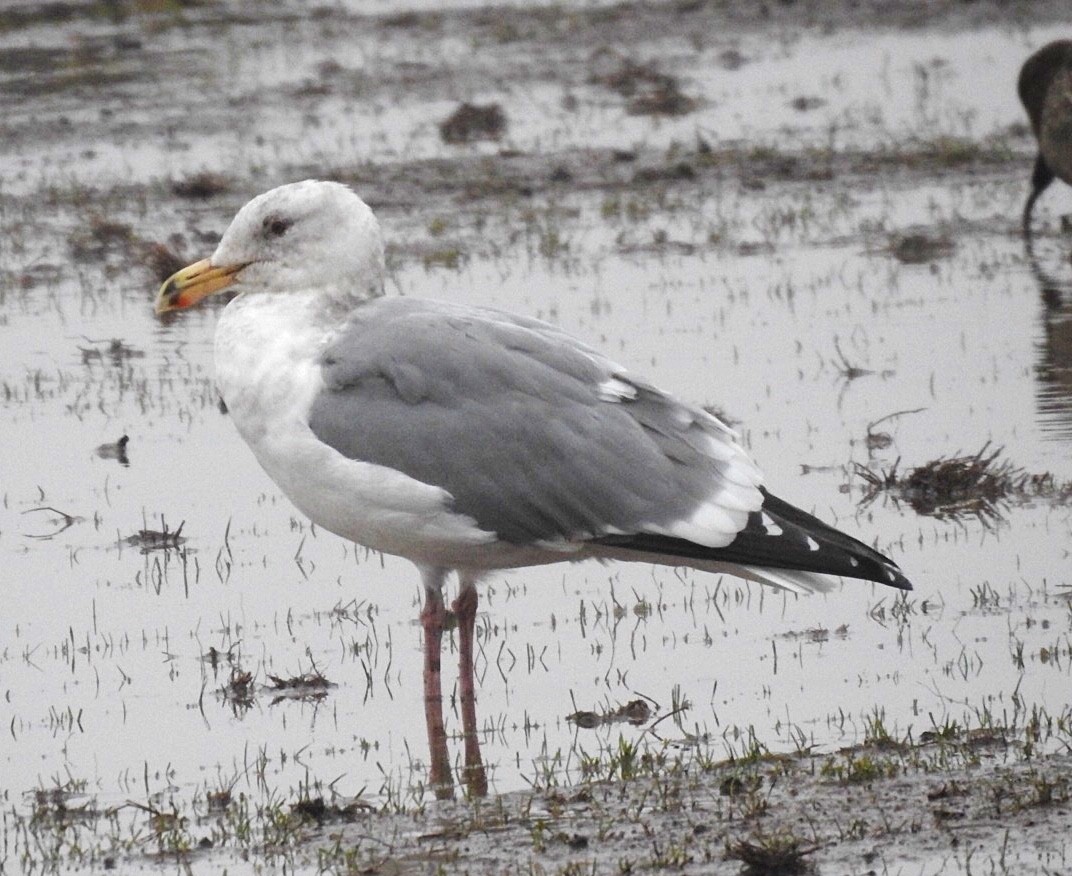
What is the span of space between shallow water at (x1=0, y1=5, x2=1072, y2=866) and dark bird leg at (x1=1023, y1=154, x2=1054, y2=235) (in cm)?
18

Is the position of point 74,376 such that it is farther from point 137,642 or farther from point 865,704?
point 865,704

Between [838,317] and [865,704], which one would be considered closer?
[865,704]

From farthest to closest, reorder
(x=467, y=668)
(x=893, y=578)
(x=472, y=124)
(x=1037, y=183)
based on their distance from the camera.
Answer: (x=472, y=124)
(x=1037, y=183)
(x=467, y=668)
(x=893, y=578)

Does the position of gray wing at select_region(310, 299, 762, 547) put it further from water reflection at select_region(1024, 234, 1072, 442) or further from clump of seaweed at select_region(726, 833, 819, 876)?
water reflection at select_region(1024, 234, 1072, 442)

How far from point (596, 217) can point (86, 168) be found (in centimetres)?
577

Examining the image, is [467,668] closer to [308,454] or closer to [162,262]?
[308,454]

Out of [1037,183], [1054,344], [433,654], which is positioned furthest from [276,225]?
[1037,183]

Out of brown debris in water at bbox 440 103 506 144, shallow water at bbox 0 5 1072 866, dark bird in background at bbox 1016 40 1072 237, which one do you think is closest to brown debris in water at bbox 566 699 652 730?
shallow water at bbox 0 5 1072 866

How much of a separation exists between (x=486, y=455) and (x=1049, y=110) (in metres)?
10.9

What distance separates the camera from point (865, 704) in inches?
291

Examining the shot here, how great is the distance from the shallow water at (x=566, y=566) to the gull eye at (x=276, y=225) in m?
1.64

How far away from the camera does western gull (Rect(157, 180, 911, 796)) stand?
7.00 m

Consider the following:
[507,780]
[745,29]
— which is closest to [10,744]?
[507,780]

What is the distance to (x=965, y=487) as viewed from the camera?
10148 mm
